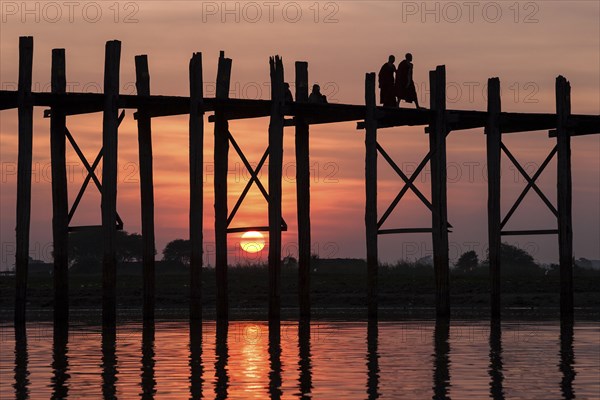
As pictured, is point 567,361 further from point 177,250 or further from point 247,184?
point 177,250

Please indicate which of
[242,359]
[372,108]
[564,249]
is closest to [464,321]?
[564,249]

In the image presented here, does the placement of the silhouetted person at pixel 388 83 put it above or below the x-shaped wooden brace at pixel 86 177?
above

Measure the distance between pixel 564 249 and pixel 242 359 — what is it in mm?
11681

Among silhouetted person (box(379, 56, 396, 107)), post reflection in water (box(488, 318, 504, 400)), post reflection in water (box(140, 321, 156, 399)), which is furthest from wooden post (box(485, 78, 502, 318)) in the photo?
post reflection in water (box(140, 321, 156, 399))

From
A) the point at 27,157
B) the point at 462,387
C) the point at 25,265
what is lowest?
the point at 462,387

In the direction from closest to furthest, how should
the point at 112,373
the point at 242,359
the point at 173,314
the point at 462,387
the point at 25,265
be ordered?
the point at 462,387 → the point at 112,373 → the point at 242,359 → the point at 25,265 → the point at 173,314

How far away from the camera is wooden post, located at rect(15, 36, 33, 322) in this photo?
24766 millimetres

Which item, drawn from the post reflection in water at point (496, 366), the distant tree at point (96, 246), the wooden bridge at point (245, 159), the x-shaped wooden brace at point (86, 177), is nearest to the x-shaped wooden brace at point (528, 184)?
the wooden bridge at point (245, 159)

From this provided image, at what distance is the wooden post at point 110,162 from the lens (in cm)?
2525

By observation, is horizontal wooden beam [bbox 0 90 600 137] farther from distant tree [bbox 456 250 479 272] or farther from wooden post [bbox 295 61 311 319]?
distant tree [bbox 456 250 479 272]

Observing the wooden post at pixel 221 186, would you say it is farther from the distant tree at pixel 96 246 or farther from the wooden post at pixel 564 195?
the distant tree at pixel 96 246

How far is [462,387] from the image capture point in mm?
15945

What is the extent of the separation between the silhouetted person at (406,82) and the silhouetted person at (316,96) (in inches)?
57.0

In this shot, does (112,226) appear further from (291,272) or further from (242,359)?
(291,272)
